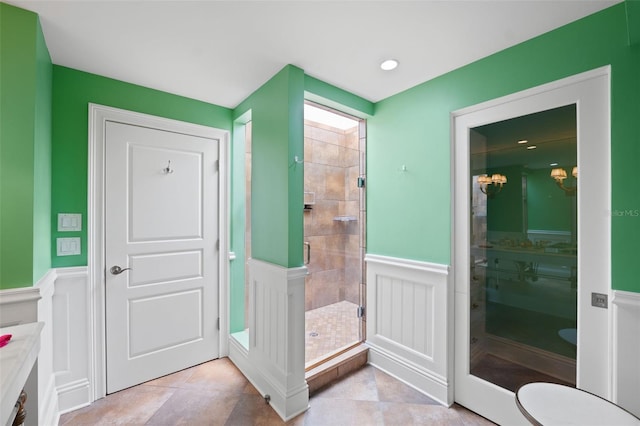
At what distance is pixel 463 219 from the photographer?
2025mm

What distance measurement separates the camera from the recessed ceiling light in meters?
1.90

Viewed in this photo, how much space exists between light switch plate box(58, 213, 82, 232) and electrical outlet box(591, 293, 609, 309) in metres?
3.29

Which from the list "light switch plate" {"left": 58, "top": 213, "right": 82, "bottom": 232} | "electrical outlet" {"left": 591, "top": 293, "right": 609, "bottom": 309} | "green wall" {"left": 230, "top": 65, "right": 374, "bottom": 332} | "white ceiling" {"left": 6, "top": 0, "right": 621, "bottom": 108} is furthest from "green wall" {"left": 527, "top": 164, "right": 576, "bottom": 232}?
"light switch plate" {"left": 58, "top": 213, "right": 82, "bottom": 232}

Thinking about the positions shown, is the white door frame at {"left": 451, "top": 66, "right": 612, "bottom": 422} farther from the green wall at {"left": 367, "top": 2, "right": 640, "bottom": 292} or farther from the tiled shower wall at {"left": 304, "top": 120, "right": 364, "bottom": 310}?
the tiled shower wall at {"left": 304, "top": 120, "right": 364, "bottom": 310}

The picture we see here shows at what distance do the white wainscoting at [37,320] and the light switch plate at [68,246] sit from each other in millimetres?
196

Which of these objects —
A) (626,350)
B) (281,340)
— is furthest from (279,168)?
(626,350)

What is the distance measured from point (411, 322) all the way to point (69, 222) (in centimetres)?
269

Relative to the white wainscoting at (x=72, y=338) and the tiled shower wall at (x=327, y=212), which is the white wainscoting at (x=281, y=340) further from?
the tiled shower wall at (x=327, y=212)

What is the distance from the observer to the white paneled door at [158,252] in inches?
85.4

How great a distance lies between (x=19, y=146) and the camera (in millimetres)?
1397

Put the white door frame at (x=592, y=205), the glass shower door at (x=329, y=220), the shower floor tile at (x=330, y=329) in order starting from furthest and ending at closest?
the glass shower door at (x=329, y=220), the shower floor tile at (x=330, y=329), the white door frame at (x=592, y=205)

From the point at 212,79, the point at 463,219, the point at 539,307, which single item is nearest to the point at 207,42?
the point at 212,79

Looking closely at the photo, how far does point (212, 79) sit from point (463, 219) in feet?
7.18

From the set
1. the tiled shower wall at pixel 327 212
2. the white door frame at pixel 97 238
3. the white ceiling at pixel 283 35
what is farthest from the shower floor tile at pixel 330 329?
the white ceiling at pixel 283 35
